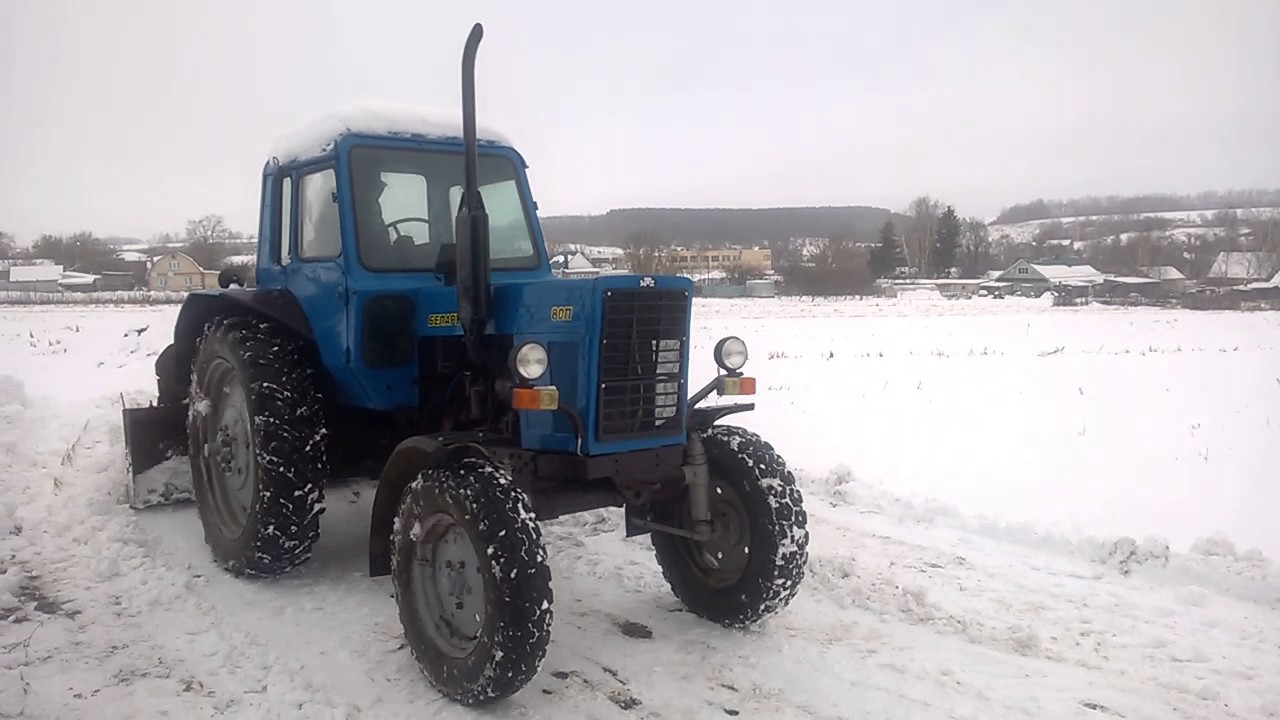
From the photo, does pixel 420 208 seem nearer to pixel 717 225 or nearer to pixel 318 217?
pixel 318 217

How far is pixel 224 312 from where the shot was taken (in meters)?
5.75

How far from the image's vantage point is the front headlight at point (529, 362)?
372 cm

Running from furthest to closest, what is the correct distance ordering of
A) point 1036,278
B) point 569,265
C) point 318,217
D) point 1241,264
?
1. point 1036,278
2. point 1241,264
3. point 569,265
4. point 318,217

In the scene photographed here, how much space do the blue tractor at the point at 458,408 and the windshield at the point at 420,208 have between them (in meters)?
0.01

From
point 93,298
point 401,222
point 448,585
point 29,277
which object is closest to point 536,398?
point 448,585

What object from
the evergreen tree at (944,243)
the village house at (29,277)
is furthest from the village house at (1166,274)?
the evergreen tree at (944,243)

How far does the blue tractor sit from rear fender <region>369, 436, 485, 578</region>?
1cm

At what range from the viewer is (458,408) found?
4.53 m

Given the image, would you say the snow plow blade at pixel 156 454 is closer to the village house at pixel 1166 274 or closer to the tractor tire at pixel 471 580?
the tractor tire at pixel 471 580

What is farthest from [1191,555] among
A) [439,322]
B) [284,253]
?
[284,253]

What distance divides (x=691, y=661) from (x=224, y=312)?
3.72 metres

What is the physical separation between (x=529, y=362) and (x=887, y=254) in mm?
73295

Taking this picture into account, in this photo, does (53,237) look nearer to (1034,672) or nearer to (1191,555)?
(1034,672)

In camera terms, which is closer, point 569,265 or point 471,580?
point 471,580
